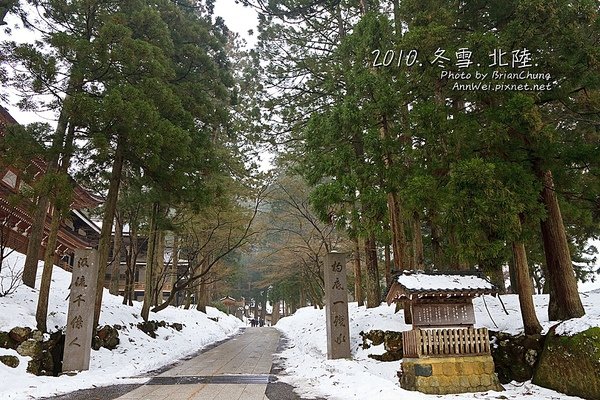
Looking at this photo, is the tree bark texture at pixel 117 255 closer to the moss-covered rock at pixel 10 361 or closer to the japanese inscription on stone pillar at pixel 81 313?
the japanese inscription on stone pillar at pixel 81 313

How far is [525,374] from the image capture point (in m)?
7.98

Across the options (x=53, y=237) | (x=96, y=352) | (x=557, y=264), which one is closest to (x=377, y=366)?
(x=557, y=264)

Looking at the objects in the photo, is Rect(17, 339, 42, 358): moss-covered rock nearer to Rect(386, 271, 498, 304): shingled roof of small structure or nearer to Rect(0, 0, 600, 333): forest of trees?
Rect(0, 0, 600, 333): forest of trees

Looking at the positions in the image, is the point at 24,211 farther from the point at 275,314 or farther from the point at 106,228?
the point at 275,314

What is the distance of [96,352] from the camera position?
33.8 feet

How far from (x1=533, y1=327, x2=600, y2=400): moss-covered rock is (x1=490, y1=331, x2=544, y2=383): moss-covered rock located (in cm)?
39

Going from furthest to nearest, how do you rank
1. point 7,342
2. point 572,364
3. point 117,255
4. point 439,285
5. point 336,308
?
point 117,255, point 336,308, point 7,342, point 439,285, point 572,364

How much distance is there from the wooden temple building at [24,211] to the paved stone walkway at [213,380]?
15.5ft

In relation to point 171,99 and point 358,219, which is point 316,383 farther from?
point 171,99

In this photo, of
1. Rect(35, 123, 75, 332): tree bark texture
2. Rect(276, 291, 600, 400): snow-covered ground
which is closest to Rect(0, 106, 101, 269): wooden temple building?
Rect(35, 123, 75, 332): tree bark texture

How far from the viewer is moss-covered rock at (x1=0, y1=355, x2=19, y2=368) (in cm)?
778

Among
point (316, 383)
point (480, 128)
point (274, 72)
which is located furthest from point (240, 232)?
point (480, 128)

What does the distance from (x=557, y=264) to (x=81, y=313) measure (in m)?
10.4

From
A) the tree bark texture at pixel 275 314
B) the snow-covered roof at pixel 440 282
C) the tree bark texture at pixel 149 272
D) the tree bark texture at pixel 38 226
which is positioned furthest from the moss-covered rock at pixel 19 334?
the tree bark texture at pixel 275 314
